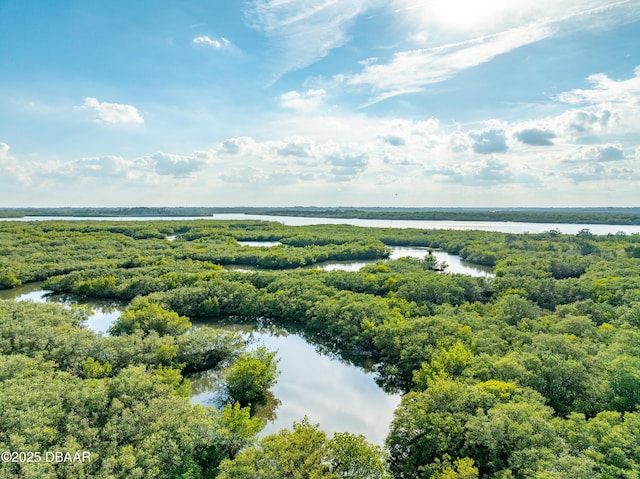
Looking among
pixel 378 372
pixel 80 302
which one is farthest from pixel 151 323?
pixel 80 302

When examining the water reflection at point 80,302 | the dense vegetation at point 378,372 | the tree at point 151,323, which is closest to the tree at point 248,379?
the dense vegetation at point 378,372

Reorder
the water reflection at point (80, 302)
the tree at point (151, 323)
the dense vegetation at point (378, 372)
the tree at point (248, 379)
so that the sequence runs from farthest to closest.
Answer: the water reflection at point (80, 302) → the tree at point (151, 323) → the tree at point (248, 379) → the dense vegetation at point (378, 372)

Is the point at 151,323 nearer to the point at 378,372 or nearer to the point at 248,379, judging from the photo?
the point at 248,379

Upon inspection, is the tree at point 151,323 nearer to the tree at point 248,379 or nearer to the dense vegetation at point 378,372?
the dense vegetation at point 378,372

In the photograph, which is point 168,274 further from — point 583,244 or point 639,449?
point 583,244

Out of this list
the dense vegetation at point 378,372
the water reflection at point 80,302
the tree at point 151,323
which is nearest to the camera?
the dense vegetation at point 378,372

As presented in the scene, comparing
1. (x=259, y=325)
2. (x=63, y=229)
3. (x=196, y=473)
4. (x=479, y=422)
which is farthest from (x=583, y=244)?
(x=63, y=229)

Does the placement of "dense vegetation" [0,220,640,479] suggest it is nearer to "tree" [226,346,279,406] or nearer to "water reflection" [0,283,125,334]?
"tree" [226,346,279,406]

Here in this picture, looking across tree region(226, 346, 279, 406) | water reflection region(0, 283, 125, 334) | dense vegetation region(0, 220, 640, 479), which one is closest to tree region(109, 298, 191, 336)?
dense vegetation region(0, 220, 640, 479)
